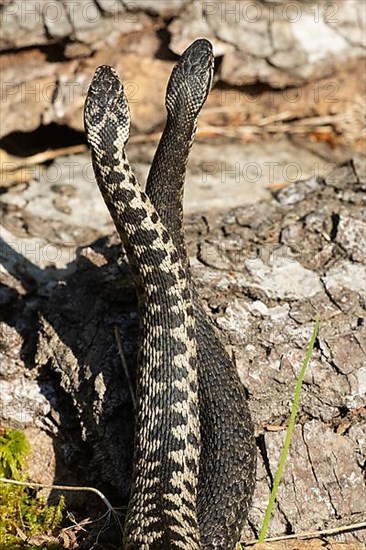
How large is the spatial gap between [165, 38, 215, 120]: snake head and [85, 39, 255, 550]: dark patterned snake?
10mm

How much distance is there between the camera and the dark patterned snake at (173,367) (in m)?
5.50

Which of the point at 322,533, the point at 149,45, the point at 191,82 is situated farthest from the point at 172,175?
the point at 149,45

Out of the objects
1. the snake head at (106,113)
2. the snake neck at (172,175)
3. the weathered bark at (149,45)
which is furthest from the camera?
the weathered bark at (149,45)

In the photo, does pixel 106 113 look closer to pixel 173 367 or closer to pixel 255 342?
pixel 173 367

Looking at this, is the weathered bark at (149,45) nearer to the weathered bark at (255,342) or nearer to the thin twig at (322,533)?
the weathered bark at (255,342)

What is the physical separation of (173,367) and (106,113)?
180 centimetres

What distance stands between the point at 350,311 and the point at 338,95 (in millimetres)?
4243

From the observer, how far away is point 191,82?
258 inches

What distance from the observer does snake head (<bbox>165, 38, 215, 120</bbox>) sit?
6508 mm

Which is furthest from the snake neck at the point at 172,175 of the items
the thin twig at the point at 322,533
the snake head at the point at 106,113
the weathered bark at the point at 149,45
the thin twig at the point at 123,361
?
the weathered bark at the point at 149,45

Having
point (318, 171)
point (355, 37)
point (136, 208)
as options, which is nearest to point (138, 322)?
point (136, 208)

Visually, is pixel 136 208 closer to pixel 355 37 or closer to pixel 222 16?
pixel 222 16

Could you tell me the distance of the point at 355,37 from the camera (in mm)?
9562

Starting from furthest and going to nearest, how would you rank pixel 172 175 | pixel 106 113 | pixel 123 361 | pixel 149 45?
pixel 149 45
pixel 172 175
pixel 123 361
pixel 106 113
